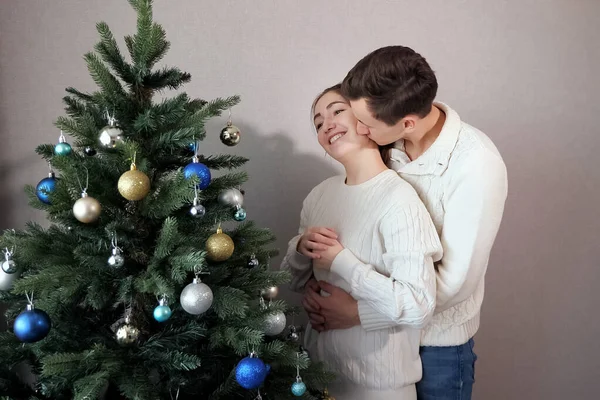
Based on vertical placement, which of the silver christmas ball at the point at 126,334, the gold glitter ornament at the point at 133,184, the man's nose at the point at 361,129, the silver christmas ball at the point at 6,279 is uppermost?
the man's nose at the point at 361,129

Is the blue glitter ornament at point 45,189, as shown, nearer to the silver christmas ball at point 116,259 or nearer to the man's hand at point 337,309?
the silver christmas ball at point 116,259

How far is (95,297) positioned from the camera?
2.54 feet

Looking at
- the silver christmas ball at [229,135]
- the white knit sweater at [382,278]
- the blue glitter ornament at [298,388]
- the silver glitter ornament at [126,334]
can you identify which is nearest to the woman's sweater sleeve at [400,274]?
the white knit sweater at [382,278]

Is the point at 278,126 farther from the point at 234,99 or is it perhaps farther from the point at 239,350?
the point at 239,350

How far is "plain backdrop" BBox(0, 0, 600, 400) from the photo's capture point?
1.33 metres

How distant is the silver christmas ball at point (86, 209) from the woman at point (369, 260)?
52 centimetres

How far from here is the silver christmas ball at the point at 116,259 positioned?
29.7 inches

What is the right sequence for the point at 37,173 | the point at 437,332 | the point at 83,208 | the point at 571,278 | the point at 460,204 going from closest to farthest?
the point at 83,208
the point at 460,204
the point at 437,332
the point at 37,173
the point at 571,278

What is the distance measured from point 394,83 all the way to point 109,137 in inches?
23.7

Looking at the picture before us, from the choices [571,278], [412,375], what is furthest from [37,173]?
[571,278]

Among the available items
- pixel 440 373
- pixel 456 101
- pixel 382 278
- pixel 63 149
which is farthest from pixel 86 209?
pixel 456 101

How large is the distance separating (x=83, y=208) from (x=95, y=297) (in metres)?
0.15

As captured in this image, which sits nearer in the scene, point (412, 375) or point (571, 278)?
point (412, 375)

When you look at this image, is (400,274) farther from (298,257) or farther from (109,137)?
(109,137)
